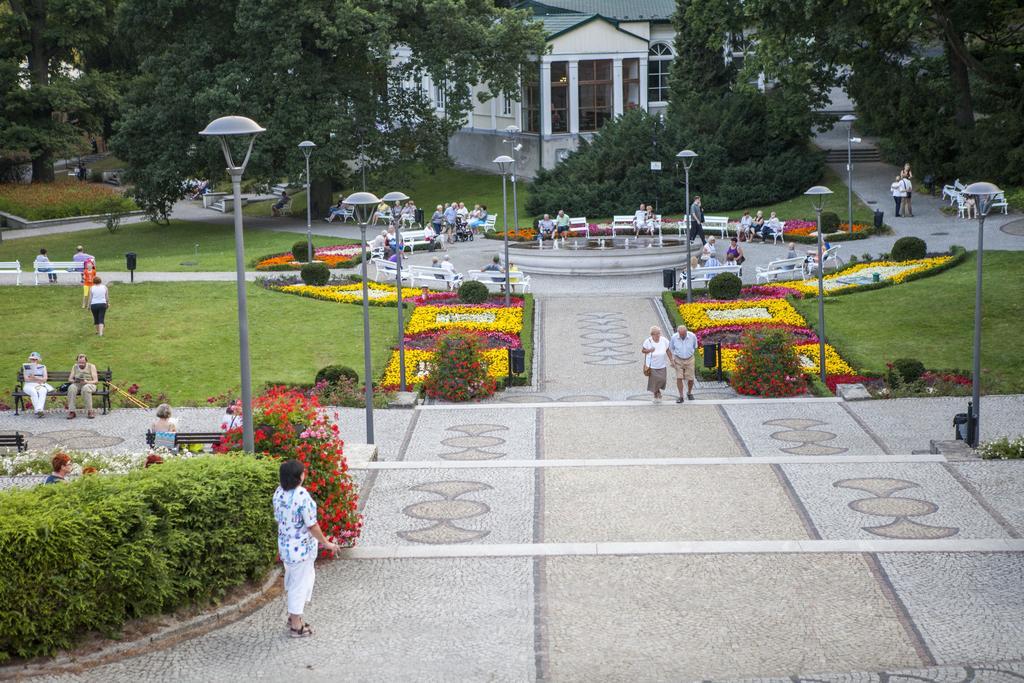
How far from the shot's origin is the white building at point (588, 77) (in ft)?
179

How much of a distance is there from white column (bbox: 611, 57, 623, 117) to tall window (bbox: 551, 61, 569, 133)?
6.72ft

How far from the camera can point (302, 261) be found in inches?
1549

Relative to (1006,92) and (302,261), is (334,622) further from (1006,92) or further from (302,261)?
(1006,92)

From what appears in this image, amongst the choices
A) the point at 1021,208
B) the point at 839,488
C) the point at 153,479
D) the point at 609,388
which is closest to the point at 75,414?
the point at 609,388

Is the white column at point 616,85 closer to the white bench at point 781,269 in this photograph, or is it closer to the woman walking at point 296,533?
the white bench at point 781,269

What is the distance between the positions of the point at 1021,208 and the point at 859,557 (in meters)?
29.4

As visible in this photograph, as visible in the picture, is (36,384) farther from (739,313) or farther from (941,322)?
(941,322)

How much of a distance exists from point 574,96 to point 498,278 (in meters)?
23.2

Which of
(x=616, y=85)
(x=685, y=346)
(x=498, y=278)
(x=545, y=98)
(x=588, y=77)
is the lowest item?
(x=685, y=346)

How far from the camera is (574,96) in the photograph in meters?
55.2

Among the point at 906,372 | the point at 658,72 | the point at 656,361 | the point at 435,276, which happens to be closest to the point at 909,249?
the point at 906,372

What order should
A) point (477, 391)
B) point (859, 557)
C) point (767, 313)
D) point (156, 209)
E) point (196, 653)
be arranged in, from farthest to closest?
point (156, 209)
point (767, 313)
point (477, 391)
point (859, 557)
point (196, 653)

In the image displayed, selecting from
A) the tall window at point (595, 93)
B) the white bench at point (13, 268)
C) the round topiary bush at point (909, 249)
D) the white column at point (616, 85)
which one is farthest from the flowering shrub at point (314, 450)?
the tall window at point (595, 93)

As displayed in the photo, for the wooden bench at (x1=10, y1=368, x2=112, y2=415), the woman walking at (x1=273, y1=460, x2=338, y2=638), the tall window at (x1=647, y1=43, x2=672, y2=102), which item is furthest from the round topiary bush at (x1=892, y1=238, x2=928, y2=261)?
the woman walking at (x1=273, y1=460, x2=338, y2=638)
